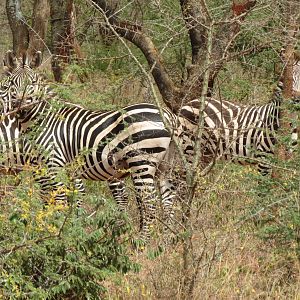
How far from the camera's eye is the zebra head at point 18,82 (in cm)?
766

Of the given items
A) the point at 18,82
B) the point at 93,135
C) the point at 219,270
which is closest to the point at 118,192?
the point at 93,135

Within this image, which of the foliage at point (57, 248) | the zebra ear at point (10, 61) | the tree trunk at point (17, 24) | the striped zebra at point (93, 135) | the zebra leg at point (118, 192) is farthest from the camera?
the tree trunk at point (17, 24)

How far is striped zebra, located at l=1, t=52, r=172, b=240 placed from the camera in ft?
24.6

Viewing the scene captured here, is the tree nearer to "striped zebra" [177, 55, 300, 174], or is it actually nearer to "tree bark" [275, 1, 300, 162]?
"striped zebra" [177, 55, 300, 174]

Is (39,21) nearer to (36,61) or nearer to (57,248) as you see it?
(36,61)

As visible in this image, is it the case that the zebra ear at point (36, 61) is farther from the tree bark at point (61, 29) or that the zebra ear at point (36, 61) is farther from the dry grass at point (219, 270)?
the dry grass at point (219, 270)

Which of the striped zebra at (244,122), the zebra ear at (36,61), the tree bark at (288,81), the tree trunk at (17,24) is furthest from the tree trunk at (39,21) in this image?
the tree bark at (288,81)

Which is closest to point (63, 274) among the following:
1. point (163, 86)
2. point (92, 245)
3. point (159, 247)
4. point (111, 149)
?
point (92, 245)

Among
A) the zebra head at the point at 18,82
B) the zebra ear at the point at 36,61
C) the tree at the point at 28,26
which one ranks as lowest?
the zebra head at the point at 18,82

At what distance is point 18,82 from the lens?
26.1 feet

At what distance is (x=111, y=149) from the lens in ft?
25.0

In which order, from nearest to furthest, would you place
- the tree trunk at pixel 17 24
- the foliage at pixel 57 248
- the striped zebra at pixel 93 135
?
the foliage at pixel 57 248, the striped zebra at pixel 93 135, the tree trunk at pixel 17 24

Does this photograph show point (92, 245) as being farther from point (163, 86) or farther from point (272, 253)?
point (163, 86)

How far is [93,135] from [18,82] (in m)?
0.91
